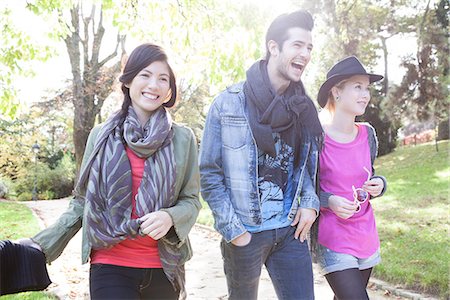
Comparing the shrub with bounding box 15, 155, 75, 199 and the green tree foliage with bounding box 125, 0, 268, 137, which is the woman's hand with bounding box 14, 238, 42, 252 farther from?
the shrub with bounding box 15, 155, 75, 199

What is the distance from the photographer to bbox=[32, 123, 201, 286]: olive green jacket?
2.47 m

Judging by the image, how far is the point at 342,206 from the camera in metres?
2.91

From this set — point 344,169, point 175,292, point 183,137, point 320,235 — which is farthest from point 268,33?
point 175,292

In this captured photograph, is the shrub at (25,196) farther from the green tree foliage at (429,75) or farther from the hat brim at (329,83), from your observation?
Result: the hat brim at (329,83)

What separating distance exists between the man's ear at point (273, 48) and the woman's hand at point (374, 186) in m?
1.01

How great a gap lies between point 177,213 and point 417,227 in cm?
675

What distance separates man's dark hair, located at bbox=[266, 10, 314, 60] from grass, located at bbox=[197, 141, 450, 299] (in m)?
3.63

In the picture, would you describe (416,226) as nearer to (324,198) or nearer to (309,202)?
(324,198)

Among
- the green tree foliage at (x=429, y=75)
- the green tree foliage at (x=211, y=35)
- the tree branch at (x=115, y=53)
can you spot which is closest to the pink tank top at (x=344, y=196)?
the green tree foliage at (x=211, y=35)

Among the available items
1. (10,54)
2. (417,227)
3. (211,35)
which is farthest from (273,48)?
(417,227)

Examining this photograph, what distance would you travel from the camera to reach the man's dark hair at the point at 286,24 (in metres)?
2.70

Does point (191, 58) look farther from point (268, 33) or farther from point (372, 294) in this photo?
point (372, 294)

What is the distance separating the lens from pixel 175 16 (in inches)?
216

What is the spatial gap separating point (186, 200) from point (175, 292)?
499 mm
